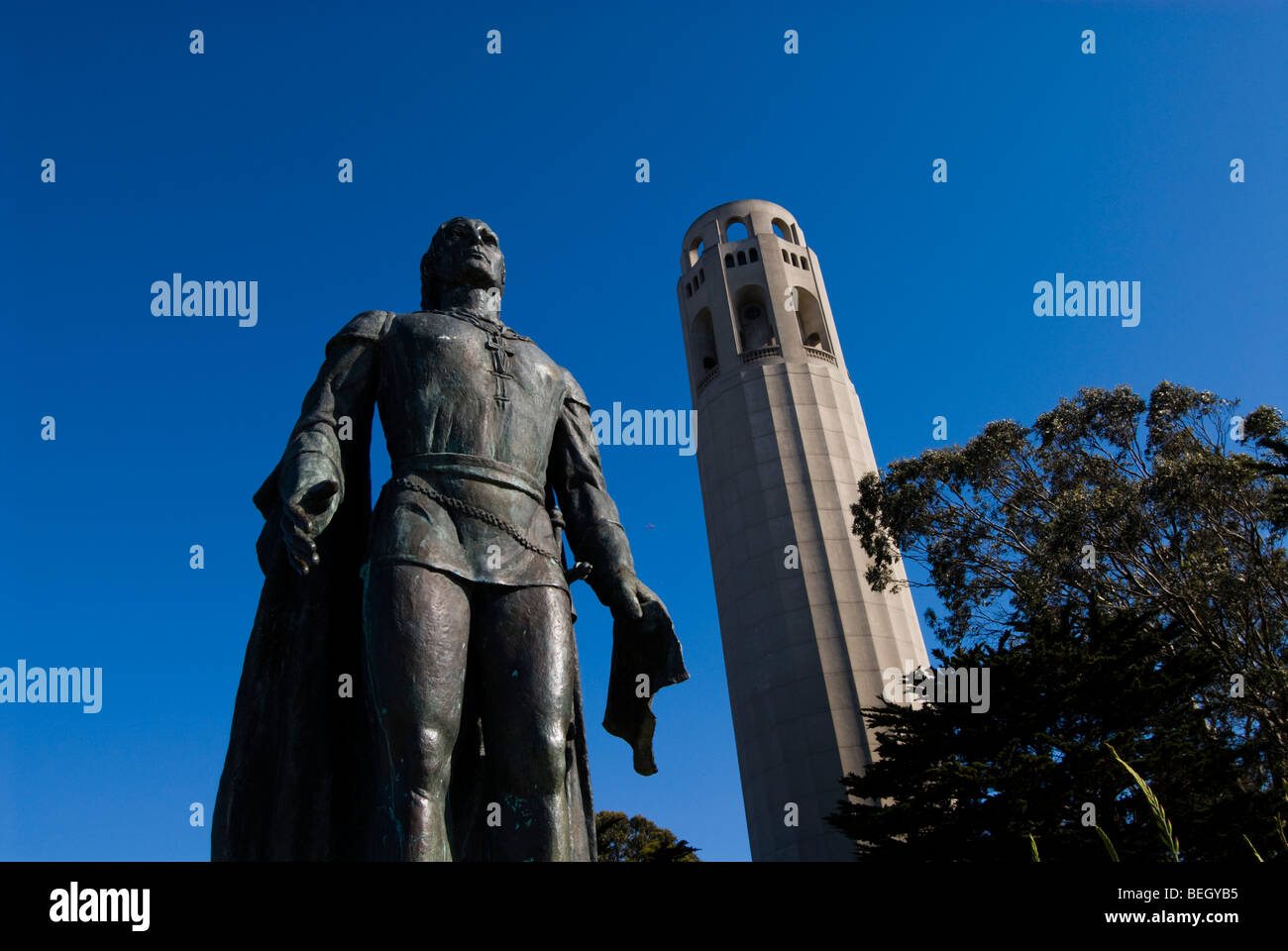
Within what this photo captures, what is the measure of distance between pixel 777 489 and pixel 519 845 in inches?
1595

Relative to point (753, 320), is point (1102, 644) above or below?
below

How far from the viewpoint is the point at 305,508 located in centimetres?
452

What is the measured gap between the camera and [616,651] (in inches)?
202

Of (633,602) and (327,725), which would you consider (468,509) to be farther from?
(327,725)

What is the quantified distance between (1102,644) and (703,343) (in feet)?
103

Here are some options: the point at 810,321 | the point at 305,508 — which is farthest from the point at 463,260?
the point at 810,321

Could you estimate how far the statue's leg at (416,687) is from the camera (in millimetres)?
4176

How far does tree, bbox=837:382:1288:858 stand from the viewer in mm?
20406

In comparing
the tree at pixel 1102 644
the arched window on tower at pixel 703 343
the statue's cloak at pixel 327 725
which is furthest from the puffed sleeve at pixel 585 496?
the arched window on tower at pixel 703 343

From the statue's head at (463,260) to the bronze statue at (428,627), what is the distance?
0.28 m

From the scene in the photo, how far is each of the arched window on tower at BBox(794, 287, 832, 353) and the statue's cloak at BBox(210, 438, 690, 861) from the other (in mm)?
45330

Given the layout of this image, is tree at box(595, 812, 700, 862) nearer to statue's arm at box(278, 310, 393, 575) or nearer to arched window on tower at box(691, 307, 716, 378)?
arched window on tower at box(691, 307, 716, 378)

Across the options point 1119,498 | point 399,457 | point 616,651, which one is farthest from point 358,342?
point 1119,498

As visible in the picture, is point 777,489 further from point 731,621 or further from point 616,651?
point 616,651
